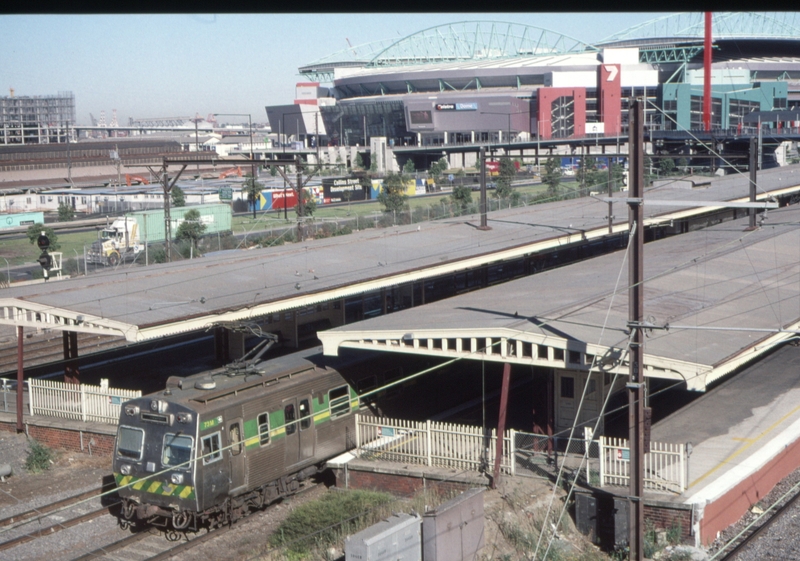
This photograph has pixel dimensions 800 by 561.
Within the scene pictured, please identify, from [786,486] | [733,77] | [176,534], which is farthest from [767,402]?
[733,77]

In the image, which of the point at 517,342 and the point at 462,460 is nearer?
the point at 517,342

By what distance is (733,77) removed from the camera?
4281 inches

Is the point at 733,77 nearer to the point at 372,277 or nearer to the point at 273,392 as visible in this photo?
the point at 372,277

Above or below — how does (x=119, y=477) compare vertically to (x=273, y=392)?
below

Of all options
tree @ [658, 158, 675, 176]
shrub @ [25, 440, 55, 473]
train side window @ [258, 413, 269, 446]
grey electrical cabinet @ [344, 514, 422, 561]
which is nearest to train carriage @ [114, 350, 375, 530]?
train side window @ [258, 413, 269, 446]

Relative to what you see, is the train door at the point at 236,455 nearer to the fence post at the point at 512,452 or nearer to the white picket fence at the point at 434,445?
the white picket fence at the point at 434,445

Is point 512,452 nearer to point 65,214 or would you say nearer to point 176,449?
point 176,449

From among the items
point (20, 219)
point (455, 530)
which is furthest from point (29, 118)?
point (455, 530)

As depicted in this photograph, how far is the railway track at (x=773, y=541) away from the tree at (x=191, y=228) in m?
30.4

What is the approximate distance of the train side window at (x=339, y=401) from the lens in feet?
48.9

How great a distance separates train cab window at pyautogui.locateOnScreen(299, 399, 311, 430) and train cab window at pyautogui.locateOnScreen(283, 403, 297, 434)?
0.18 m

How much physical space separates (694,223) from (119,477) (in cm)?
2784

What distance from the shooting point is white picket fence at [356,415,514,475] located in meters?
14.2

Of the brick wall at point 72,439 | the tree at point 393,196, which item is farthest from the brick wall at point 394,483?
the tree at point 393,196
